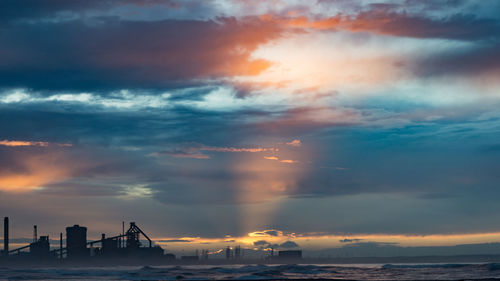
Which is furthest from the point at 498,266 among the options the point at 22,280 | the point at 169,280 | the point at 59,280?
the point at 22,280

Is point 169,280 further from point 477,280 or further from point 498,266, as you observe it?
point 498,266

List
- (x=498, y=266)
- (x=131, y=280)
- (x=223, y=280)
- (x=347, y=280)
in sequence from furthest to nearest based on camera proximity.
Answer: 1. (x=498, y=266)
2. (x=131, y=280)
3. (x=223, y=280)
4. (x=347, y=280)

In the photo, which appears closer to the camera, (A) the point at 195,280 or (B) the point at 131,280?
(A) the point at 195,280

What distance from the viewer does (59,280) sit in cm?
10881

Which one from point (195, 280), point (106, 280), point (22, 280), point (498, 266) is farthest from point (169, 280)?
point (498, 266)

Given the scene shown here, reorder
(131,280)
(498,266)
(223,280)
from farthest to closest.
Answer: (498,266), (131,280), (223,280)

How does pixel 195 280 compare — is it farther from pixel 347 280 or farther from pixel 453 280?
pixel 453 280

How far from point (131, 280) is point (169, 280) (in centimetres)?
798

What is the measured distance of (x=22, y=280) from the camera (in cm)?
10994

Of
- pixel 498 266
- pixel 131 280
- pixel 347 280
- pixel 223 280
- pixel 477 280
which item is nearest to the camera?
pixel 477 280

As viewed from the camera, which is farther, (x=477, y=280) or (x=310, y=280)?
(x=310, y=280)

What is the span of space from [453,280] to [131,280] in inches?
2224

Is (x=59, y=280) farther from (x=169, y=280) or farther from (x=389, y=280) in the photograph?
(x=389, y=280)

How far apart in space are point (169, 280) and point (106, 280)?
1559 cm
